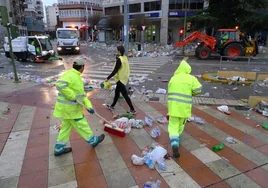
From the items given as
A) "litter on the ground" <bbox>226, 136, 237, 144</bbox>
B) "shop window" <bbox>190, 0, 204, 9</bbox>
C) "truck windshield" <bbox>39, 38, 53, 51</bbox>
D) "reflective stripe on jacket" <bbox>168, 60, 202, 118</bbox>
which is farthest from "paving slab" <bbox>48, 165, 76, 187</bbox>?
"shop window" <bbox>190, 0, 204, 9</bbox>

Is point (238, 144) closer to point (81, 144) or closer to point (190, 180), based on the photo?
point (190, 180)

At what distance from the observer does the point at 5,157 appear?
354cm

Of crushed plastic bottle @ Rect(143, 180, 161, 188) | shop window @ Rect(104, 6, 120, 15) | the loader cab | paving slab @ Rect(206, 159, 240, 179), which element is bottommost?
paving slab @ Rect(206, 159, 240, 179)

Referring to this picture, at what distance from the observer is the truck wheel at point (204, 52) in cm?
1681

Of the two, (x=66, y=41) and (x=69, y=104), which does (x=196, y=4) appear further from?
(x=69, y=104)

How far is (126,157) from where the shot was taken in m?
3.57

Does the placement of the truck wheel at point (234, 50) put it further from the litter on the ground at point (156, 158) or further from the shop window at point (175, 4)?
the shop window at point (175, 4)

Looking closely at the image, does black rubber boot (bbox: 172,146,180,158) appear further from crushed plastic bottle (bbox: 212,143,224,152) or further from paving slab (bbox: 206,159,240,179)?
crushed plastic bottle (bbox: 212,143,224,152)

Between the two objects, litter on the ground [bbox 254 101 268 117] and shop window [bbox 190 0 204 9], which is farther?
shop window [bbox 190 0 204 9]

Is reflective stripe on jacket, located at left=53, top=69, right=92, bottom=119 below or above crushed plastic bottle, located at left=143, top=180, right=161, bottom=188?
above

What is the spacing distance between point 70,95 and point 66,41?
1899 centimetres

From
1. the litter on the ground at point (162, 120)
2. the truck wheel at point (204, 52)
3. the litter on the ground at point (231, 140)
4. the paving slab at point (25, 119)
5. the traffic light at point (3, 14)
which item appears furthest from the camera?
the truck wheel at point (204, 52)

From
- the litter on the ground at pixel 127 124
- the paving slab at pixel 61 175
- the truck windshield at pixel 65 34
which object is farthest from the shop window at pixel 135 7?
the paving slab at pixel 61 175

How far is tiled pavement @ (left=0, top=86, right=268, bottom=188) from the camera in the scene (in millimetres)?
3010
